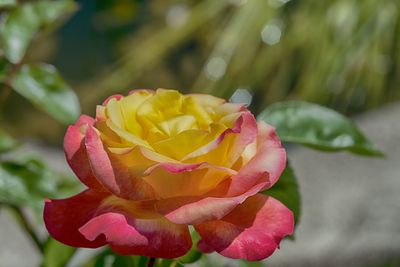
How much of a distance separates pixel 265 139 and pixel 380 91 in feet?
10.7

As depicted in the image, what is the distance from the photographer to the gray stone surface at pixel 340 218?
2127mm

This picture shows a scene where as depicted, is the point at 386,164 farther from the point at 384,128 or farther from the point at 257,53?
the point at 257,53

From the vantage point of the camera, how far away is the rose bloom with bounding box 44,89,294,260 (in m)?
0.43

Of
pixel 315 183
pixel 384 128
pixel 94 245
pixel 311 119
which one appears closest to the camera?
pixel 94 245

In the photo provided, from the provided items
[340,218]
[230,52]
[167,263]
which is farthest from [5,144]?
[230,52]

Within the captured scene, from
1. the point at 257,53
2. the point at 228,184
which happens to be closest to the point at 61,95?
the point at 228,184

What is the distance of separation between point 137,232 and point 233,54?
318cm

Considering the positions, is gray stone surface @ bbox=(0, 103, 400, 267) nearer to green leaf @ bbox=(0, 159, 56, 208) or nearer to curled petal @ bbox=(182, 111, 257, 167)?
green leaf @ bbox=(0, 159, 56, 208)

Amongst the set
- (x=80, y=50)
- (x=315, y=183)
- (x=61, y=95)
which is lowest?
(x=80, y=50)

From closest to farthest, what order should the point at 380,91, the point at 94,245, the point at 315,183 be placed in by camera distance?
the point at 94,245 < the point at 315,183 < the point at 380,91

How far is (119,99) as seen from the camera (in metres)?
0.51

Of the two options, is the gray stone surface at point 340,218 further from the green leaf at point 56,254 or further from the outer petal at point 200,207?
the outer petal at point 200,207

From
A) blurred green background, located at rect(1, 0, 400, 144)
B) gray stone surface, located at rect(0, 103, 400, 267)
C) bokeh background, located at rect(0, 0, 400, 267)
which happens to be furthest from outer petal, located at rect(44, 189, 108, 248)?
blurred green background, located at rect(1, 0, 400, 144)

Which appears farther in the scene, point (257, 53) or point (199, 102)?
point (257, 53)
